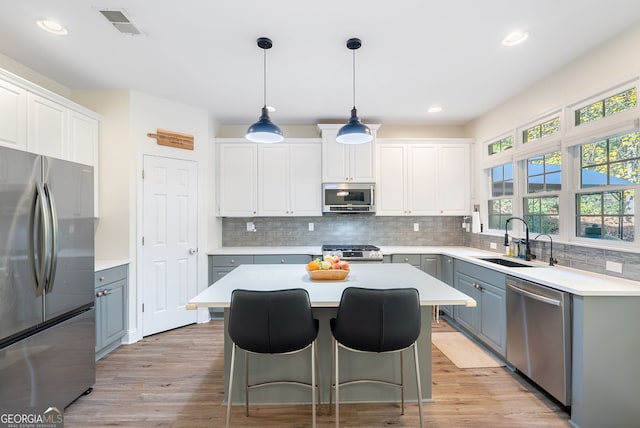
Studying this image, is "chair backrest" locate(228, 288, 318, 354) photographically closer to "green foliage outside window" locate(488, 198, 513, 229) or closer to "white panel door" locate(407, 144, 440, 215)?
"white panel door" locate(407, 144, 440, 215)

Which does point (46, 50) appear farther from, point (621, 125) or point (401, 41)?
point (621, 125)

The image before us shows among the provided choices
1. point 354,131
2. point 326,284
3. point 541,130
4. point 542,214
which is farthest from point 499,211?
point 326,284

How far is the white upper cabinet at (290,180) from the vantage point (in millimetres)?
4105

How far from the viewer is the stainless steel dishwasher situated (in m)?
1.94

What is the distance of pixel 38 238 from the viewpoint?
69.1 inches

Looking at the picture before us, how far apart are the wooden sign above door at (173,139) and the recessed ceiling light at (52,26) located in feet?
3.99

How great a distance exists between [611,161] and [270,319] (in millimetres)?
2880

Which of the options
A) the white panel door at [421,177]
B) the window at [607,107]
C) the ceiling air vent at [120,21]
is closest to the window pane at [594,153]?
the window at [607,107]

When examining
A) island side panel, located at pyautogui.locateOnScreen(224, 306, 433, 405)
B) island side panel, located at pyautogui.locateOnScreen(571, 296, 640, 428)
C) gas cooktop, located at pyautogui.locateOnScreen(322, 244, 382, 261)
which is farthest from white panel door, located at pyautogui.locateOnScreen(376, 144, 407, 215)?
island side panel, located at pyautogui.locateOnScreen(571, 296, 640, 428)

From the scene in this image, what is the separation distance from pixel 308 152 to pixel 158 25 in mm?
2331

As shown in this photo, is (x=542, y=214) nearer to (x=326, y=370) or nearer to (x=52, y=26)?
(x=326, y=370)

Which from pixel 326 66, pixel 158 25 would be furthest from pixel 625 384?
pixel 158 25

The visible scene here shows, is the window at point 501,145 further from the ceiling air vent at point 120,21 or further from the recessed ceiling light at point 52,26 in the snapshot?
the recessed ceiling light at point 52,26

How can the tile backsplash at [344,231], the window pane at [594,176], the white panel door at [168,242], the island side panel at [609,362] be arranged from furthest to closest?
the tile backsplash at [344,231]
the white panel door at [168,242]
the window pane at [594,176]
the island side panel at [609,362]
